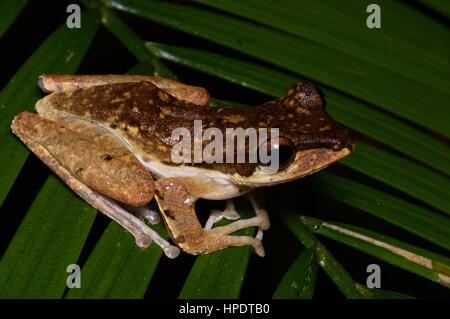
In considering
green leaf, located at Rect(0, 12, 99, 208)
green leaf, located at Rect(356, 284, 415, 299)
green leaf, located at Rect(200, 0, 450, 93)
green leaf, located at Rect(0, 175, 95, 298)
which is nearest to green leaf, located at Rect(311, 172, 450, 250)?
green leaf, located at Rect(356, 284, 415, 299)

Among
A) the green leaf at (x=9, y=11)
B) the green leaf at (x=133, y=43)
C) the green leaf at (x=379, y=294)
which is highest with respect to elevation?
the green leaf at (x=9, y=11)

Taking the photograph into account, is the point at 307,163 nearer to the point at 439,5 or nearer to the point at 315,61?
the point at 315,61

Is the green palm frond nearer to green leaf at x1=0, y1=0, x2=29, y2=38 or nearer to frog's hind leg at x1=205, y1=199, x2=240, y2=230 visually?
green leaf at x1=0, y1=0, x2=29, y2=38

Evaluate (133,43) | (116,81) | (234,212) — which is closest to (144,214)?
(234,212)

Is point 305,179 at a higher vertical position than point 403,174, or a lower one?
lower

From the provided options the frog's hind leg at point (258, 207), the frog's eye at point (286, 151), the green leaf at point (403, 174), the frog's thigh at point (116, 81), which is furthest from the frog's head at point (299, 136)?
the frog's thigh at point (116, 81)

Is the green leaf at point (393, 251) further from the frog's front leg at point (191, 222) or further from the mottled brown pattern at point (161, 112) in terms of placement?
the mottled brown pattern at point (161, 112)
